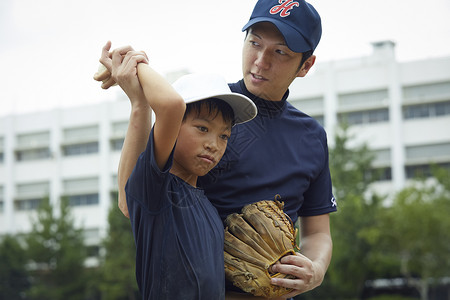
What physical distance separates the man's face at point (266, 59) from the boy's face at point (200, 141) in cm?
39

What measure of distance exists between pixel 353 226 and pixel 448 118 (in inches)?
610

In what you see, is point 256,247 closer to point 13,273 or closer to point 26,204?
point 13,273

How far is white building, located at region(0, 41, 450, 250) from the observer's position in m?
37.4

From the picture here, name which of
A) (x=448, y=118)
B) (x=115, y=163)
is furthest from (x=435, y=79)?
(x=115, y=163)

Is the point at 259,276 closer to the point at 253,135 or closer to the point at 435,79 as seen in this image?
the point at 253,135

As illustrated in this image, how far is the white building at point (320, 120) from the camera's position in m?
37.4

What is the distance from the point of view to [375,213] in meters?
24.3

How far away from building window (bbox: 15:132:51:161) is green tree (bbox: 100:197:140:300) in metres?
18.7

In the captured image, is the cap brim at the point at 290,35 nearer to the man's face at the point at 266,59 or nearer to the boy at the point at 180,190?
the man's face at the point at 266,59

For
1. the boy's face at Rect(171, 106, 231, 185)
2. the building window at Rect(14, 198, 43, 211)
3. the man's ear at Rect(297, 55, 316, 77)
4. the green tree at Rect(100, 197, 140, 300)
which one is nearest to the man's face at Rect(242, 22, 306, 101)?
the man's ear at Rect(297, 55, 316, 77)

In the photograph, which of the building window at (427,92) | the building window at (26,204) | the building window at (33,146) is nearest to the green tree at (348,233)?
the building window at (427,92)

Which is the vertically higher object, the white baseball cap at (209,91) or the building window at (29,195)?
the building window at (29,195)

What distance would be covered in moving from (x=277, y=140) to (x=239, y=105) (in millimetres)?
383

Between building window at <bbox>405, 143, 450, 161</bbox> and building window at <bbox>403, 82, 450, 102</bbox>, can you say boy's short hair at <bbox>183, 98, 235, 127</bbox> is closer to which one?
building window at <bbox>405, 143, 450, 161</bbox>
